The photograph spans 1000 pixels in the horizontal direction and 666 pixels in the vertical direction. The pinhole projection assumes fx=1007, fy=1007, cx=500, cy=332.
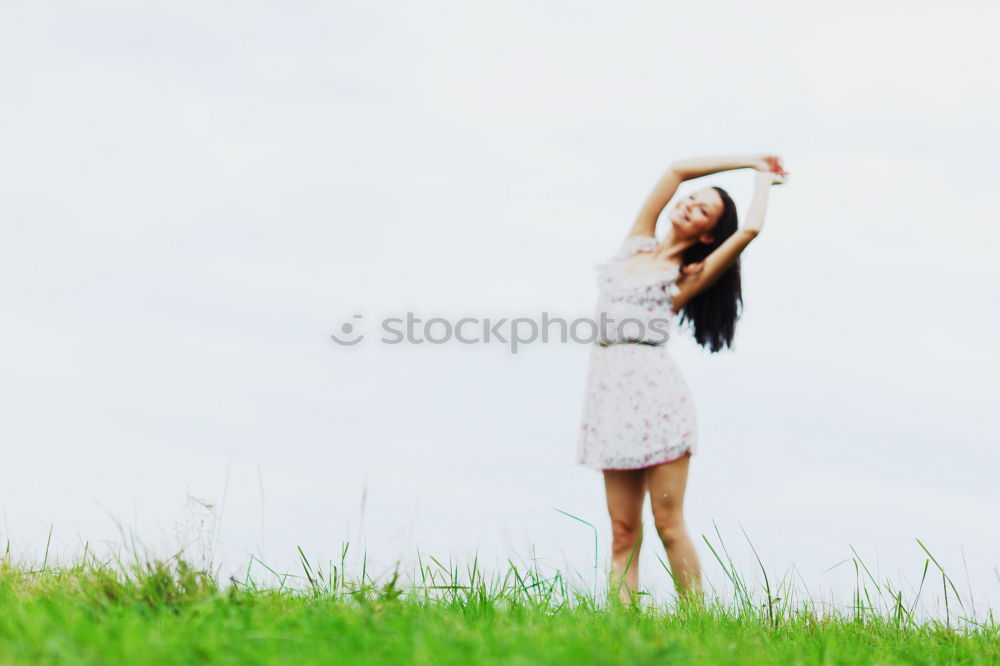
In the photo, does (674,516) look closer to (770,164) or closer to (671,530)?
(671,530)

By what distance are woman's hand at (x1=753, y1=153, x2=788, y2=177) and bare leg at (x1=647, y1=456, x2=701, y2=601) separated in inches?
71.8

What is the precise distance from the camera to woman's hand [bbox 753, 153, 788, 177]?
19.9 ft

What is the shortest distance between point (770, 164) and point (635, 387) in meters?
1.61

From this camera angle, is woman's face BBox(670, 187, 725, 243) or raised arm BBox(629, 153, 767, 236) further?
raised arm BBox(629, 153, 767, 236)

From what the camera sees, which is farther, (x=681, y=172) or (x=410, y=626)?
(x=681, y=172)

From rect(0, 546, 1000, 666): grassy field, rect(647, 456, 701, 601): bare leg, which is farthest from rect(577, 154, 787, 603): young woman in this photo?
rect(0, 546, 1000, 666): grassy field

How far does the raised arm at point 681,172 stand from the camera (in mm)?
6094

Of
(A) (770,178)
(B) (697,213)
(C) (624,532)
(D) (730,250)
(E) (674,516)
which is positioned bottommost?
(C) (624,532)

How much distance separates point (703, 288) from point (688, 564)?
161cm

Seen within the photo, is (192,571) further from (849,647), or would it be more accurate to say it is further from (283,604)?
(849,647)

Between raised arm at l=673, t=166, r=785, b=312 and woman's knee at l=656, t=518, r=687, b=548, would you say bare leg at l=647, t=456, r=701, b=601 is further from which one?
raised arm at l=673, t=166, r=785, b=312

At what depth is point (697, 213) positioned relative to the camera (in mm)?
5984

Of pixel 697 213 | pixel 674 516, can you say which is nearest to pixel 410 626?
pixel 674 516

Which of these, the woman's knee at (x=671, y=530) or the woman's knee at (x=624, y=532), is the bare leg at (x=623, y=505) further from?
the woman's knee at (x=671, y=530)
